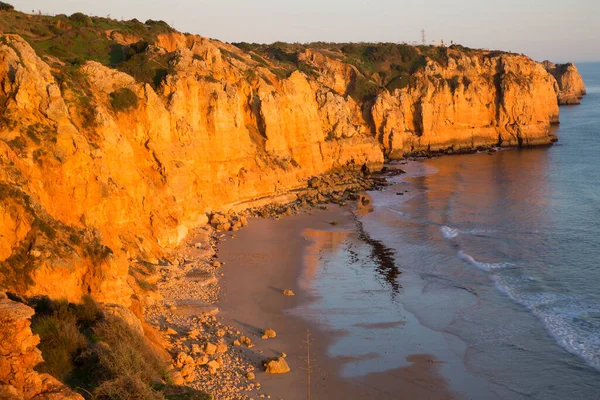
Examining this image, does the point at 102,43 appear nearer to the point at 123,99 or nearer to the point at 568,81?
the point at 123,99

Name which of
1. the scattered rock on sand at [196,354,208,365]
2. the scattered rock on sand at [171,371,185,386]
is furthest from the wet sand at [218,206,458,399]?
the scattered rock on sand at [171,371,185,386]

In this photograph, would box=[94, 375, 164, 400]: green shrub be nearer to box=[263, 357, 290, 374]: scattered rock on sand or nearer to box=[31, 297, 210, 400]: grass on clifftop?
box=[31, 297, 210, 400]: grass on clifftop

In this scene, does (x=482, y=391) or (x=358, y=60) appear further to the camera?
(x=358, y=60)

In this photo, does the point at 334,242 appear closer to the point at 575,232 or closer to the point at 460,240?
the point at 460,240

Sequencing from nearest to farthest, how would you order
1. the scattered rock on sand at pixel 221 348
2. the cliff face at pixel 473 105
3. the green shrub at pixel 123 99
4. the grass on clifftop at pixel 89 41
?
the scattered rock on sand at pixel 221 348 < the green shrub at pixel 123 99 < the grass on clifftop at pixel 89 41 < the cliff face at pixel 473 105

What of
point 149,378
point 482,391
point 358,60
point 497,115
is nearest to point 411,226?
point 482,391

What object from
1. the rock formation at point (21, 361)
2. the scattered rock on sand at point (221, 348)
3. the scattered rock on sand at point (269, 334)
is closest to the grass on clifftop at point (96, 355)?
the rock formation at point (21, 361)

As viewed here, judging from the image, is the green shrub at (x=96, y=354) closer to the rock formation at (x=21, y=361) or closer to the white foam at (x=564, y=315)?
the rock formation at (x=21, y=361)
